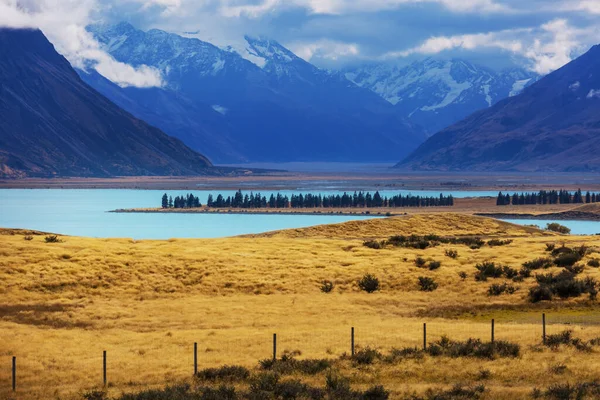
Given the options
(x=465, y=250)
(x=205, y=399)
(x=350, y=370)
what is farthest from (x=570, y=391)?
(x=465, y=250)

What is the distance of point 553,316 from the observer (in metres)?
50.9

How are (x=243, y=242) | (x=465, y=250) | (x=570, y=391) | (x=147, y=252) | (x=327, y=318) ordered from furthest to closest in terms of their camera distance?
1. (x=243, y=242)
2. (x=465, y=250)
3. (x=147, y=252)
4. (x=327, y=318)
5. (x=570, y=391)

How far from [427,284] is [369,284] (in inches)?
138

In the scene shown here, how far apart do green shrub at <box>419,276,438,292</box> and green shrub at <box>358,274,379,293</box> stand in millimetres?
2686

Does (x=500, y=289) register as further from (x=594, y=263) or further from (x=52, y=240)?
(x=52, y=240)

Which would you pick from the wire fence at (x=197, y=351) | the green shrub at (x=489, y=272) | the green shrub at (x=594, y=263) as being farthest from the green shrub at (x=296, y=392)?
the green shrub at (x=594, y=263)

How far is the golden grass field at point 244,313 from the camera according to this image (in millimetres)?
36844

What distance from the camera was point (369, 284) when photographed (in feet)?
193

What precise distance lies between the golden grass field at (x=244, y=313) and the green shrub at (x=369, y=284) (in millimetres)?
701

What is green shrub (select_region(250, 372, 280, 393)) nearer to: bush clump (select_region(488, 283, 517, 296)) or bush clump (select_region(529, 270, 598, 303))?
bush clump (select_region(488, 283, 517, 296))

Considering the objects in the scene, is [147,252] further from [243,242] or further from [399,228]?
[399,228]

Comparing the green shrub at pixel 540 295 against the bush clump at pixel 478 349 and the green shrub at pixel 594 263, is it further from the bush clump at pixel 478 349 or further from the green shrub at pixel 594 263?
the bush clump at pixel 478 349

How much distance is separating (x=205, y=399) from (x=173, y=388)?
5.79ft

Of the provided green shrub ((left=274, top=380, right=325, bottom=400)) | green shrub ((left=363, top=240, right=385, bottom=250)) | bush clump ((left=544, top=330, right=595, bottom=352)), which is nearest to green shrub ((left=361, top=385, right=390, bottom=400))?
green shrub ((left=274, top=380, right=325, bottom=400))
